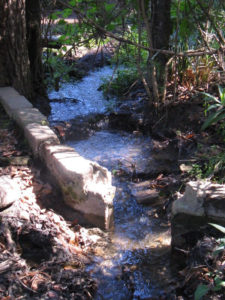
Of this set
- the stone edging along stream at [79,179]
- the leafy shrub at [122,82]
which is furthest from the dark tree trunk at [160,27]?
the stone edging along stream at [79,179]

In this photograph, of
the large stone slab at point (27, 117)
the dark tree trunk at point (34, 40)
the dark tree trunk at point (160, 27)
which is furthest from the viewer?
the dark tree trunk at point (34, 40)

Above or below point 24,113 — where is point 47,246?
below

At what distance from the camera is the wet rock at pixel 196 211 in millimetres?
2750

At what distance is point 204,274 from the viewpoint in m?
2.43

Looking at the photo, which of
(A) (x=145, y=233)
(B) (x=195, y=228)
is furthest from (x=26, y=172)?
(B) (x=195, y=228)

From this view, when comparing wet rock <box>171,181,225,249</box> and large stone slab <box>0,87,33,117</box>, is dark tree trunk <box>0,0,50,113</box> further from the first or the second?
wet rock <box>171,181,225,249</box>

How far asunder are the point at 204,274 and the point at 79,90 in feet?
16.1

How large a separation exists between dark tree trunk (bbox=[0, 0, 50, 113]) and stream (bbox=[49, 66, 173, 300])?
0.48m

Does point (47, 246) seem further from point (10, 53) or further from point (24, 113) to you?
point (10, 53)

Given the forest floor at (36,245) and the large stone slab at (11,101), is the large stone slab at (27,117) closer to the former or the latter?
the large stone slab at (11,101)

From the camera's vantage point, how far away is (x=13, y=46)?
4980 mm

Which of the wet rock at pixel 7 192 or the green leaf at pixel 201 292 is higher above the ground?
the wet rock at pixel 7 192

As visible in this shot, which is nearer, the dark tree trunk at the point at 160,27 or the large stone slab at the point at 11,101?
the large stone slab at the point at 11,101

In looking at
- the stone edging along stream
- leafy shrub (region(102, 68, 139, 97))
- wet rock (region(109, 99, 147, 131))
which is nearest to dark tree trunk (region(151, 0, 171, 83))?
wet rock (region(109, 99, 147, 131))
